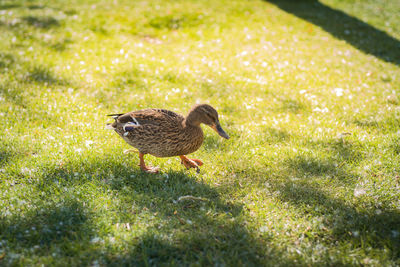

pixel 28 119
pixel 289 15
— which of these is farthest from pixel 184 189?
pixel 289 15

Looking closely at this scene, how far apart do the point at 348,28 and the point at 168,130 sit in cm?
1086

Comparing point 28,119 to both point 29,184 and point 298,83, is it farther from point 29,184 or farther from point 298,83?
point 298,83

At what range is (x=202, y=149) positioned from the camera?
222 inches

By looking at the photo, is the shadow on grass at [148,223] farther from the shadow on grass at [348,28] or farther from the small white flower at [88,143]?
the shadow on grass at [348,28]

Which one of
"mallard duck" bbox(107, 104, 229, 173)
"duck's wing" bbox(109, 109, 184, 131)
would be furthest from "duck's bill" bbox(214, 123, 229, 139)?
"duck's wing" bbox(109, 109, 184, 131)

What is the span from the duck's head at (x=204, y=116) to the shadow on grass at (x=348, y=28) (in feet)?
26.3

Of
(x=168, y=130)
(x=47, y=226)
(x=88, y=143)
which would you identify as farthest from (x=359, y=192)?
(x=88, y=143)

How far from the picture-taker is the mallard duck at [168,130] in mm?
4574

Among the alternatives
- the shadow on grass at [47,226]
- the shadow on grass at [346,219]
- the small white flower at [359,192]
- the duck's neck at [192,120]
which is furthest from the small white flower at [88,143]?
the small white flower at [359,192]

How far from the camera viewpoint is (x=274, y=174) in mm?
4922

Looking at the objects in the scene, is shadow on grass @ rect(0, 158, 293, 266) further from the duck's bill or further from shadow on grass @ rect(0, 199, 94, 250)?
the duck's bill

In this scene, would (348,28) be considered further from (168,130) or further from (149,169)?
(149,169)

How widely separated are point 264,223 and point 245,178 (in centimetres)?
97

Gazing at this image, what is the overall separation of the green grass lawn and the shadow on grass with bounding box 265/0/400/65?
11cm
